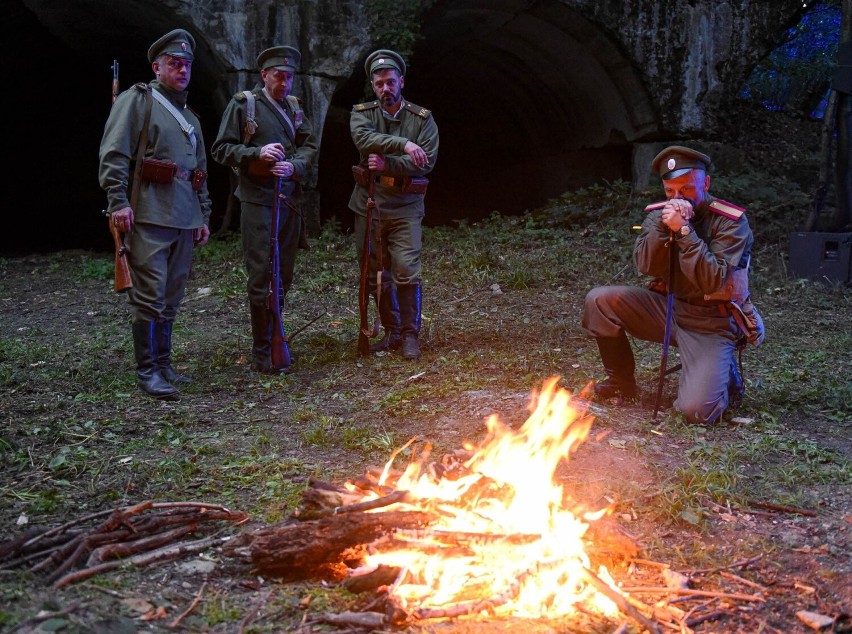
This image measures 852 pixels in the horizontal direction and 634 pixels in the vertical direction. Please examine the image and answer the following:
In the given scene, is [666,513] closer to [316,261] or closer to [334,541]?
[334,541]

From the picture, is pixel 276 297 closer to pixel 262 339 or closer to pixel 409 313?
pixel 262 339

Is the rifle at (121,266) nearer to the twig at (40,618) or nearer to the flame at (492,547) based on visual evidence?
the flame at (492,547)

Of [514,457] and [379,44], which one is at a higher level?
[379,44]

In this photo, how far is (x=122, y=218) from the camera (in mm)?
5301

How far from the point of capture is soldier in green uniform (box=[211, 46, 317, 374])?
19.8ft

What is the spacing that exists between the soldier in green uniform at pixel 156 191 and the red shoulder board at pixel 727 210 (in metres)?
3.37

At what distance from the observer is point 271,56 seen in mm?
6094

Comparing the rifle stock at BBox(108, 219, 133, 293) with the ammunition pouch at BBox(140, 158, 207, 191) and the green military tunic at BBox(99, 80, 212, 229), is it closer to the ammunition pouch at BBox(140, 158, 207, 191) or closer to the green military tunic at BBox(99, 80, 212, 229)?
the green military tunic at BBox(99, 80, 212, 229)

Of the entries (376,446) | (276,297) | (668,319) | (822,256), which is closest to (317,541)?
(376,446)

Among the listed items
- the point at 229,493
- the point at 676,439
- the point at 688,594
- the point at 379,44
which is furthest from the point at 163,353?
the point at 379,44

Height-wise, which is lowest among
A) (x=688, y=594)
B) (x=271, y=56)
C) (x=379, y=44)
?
(x=688, y=594)

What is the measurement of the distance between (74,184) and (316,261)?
405 inches

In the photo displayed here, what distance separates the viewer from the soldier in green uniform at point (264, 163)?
6.03m

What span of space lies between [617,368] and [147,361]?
10.1ft
